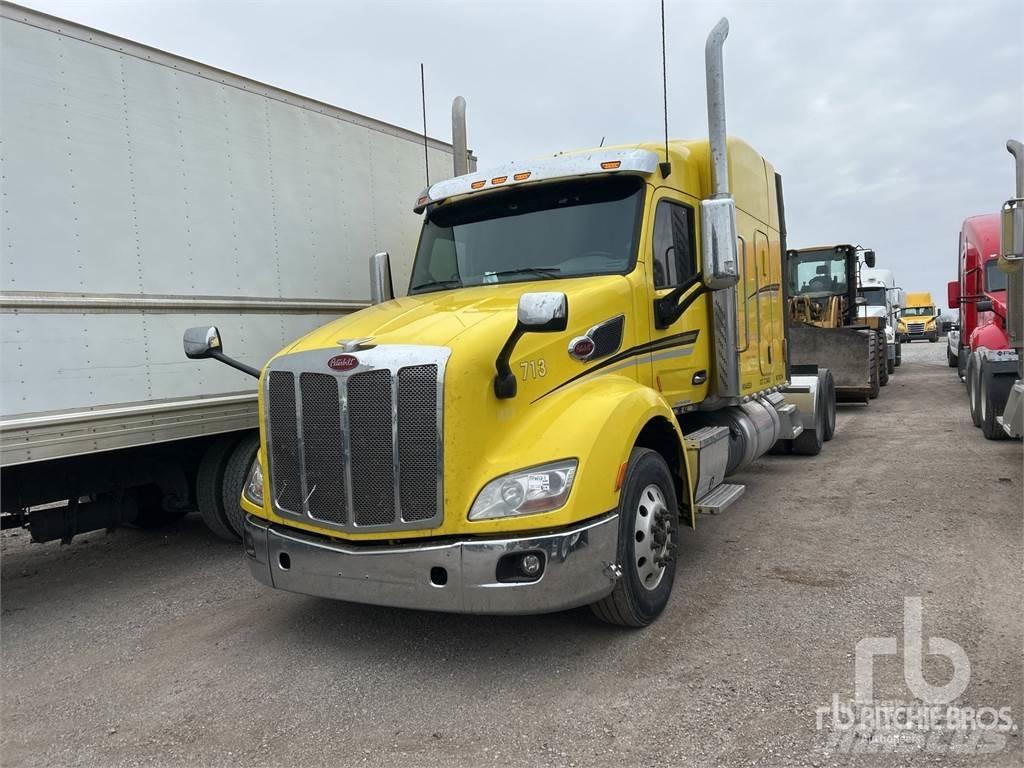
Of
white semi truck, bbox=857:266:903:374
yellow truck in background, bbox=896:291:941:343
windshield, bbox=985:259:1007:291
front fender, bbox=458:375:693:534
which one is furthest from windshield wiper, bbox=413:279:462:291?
yellow truck in background, bbox=896:291:941:343

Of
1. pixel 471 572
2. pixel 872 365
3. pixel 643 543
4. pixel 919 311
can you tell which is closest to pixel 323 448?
pixel 471 572

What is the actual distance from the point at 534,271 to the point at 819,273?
12236mm

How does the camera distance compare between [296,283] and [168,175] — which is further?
[296,283]

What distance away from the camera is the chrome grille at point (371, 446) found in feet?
11.6

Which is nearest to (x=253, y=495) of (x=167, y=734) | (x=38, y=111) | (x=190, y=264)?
(x=167, y=734)

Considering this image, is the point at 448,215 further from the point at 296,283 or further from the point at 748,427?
the point at 748,427

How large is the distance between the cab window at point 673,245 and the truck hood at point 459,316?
1.68 ft

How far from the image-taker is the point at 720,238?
4.59 m

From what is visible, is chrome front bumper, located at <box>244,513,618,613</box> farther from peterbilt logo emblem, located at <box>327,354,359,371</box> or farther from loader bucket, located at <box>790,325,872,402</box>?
loader bucket, located at <box>790,325,872,402</box>

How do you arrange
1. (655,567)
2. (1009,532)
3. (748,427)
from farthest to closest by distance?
1. (748,427)
2. (1009,532)
3. (655,567)

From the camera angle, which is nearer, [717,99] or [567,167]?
[567,167]

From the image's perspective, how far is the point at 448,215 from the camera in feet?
17.7

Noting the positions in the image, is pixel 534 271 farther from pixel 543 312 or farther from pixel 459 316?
pixel 543 312

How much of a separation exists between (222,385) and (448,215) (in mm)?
2031
